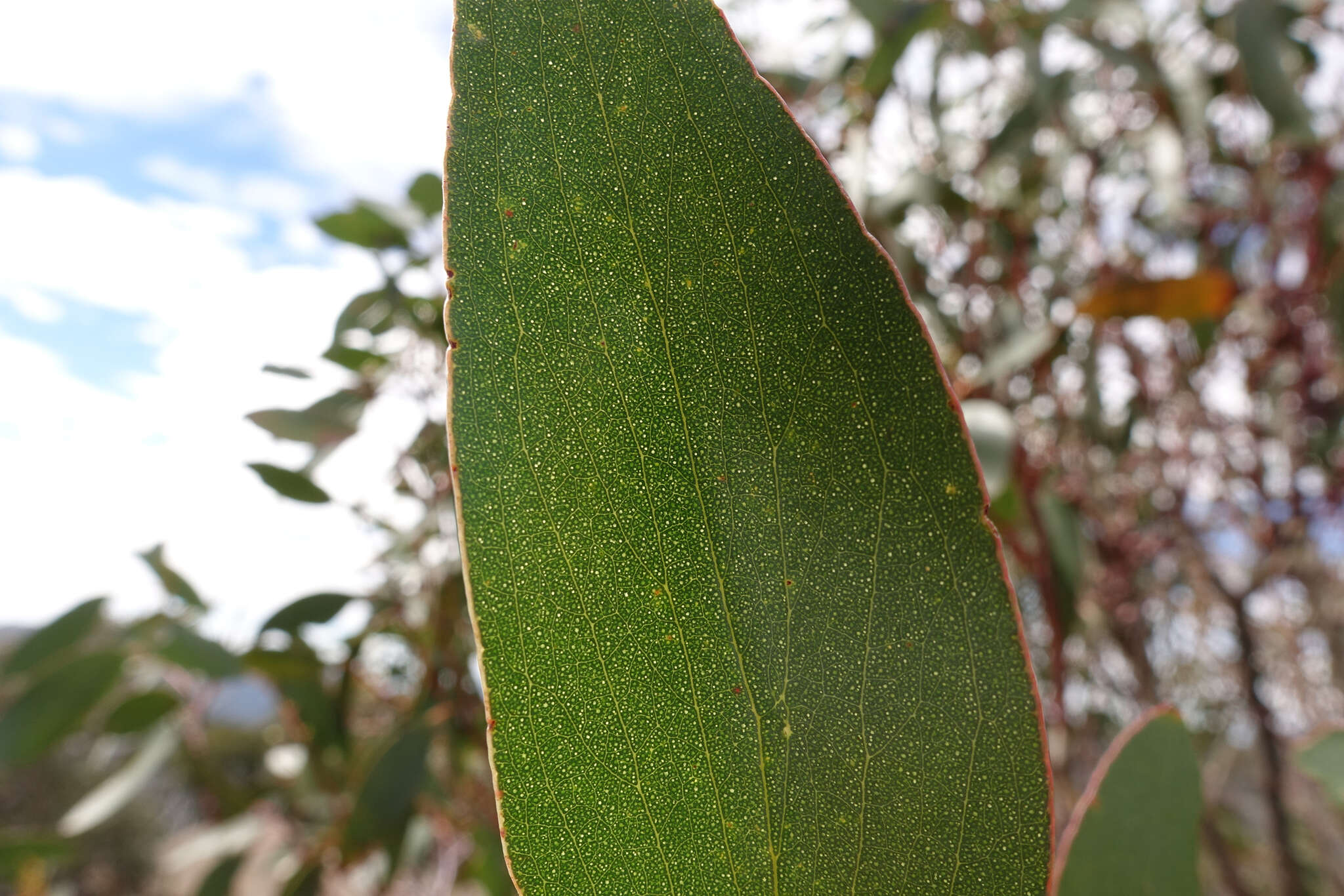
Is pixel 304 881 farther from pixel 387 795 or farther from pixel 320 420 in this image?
pixel 320 420

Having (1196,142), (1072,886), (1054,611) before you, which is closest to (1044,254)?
(1196,142)

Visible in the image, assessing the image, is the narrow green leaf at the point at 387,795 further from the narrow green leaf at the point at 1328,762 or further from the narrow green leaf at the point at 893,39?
the narrow green leaf at the point at 893,39

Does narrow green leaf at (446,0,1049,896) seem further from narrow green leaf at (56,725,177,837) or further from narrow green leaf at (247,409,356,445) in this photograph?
narrow green leaf at (56,725,177,837)

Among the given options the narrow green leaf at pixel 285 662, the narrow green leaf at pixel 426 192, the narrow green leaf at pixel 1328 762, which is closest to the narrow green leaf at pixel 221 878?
the narrow green leaf at pixel 285 662

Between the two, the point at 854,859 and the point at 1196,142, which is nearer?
the point at 854,859

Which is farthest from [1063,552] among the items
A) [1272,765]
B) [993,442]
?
[1272,765]

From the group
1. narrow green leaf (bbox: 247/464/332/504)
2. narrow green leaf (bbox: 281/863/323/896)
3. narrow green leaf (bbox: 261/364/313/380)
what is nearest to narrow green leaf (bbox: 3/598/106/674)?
narrow green leaf (bbox: 281/863/323/896)

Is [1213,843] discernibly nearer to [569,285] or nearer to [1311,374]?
[1311,374]
